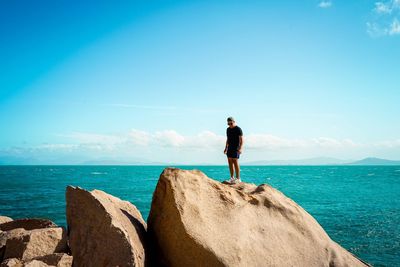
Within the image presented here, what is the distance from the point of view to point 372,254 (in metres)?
13.5

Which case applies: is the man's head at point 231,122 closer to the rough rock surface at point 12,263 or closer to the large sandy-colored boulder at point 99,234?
the large sandy-colored boulder at point 99,234

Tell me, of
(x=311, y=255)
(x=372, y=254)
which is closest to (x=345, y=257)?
(x=311, y=255)

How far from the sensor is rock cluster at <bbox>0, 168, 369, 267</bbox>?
569 centimetres

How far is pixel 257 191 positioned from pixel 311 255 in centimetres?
193

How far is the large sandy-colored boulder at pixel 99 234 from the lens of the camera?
544cm

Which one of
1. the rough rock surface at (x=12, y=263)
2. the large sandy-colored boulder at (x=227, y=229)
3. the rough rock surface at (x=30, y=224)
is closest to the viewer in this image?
the large sandy-colored boulder at (x=227, y=229)

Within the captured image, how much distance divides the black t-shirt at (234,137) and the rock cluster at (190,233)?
12.2 ft

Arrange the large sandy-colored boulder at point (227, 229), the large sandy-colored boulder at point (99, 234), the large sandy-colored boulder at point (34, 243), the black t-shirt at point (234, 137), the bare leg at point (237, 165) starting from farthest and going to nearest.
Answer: the black t-shirt at point (234, 137)
the bare leg at point (237, 165)
the large sandy-colored boulder at point (34, 243)
the large sandy-colored boulder at point (227, 229)
the large sandy-colored boulder at point (99, 234)

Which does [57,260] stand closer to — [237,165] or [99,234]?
[99,234]

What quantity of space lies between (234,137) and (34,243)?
6765mm

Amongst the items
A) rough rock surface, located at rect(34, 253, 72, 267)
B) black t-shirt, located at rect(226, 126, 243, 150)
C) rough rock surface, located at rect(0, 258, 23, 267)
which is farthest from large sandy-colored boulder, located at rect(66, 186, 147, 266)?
black t-shirt, located at rect(226, 126, 243, 150)

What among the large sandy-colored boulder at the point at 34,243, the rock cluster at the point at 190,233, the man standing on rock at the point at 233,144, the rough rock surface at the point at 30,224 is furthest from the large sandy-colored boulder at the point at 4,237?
the man standing on rock at the point at 233,144

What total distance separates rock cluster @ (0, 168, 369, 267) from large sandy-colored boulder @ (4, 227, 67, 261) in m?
0.03

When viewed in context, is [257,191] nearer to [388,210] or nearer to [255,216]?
[255,216]
